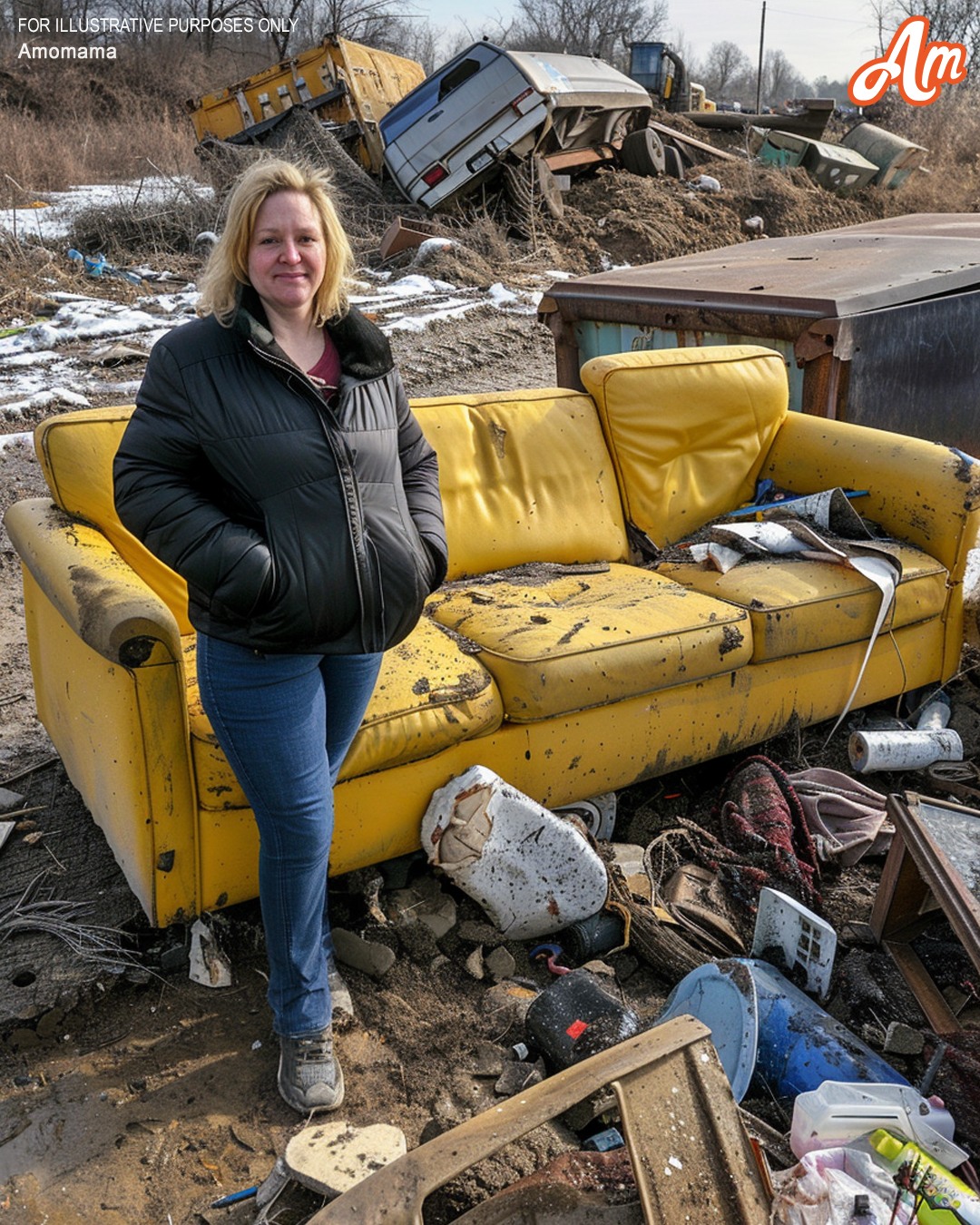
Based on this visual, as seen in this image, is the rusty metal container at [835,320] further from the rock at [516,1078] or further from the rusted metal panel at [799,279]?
the rock at [516,1078]

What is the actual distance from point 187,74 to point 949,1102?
25846 mm

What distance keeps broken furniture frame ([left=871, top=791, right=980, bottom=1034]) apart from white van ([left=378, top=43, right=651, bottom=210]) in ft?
31.9

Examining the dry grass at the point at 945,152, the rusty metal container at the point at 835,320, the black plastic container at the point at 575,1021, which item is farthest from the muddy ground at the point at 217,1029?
the dry grass at the point at 945,152

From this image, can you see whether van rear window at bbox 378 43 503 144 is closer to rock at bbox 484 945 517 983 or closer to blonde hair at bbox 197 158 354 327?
blonde hair at bbox 197 158 354 327

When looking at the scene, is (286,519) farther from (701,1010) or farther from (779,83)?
(779,83)

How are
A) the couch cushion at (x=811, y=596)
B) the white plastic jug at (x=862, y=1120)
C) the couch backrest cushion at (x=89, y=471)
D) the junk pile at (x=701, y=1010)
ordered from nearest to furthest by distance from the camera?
the junk pile at (x=701, y=1010)
the white plastic jug at (x=862, y=1120)
the couch backrest cushion at (x=89, y=471)
the couch cushion at (x=811, y=596)

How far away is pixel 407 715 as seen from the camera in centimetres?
249

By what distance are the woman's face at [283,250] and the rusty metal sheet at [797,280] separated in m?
2.78

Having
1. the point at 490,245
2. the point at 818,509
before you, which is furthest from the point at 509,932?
the point at 490,245

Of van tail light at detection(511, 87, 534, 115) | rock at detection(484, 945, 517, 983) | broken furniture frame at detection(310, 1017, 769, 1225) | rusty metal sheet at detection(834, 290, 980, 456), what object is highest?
van tail light at detection(511, 87, 534, 115)

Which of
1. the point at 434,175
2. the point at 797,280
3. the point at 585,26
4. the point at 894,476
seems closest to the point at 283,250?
the point at 894,476

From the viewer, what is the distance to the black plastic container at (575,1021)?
6.95 feet

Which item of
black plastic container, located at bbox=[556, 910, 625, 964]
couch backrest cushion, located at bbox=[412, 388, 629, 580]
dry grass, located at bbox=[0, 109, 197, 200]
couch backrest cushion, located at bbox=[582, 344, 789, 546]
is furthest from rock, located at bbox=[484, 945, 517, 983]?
dry grass, located at bbox=[0, 109, 197, 200]

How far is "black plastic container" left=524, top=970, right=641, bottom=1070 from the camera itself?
83.4 inches
